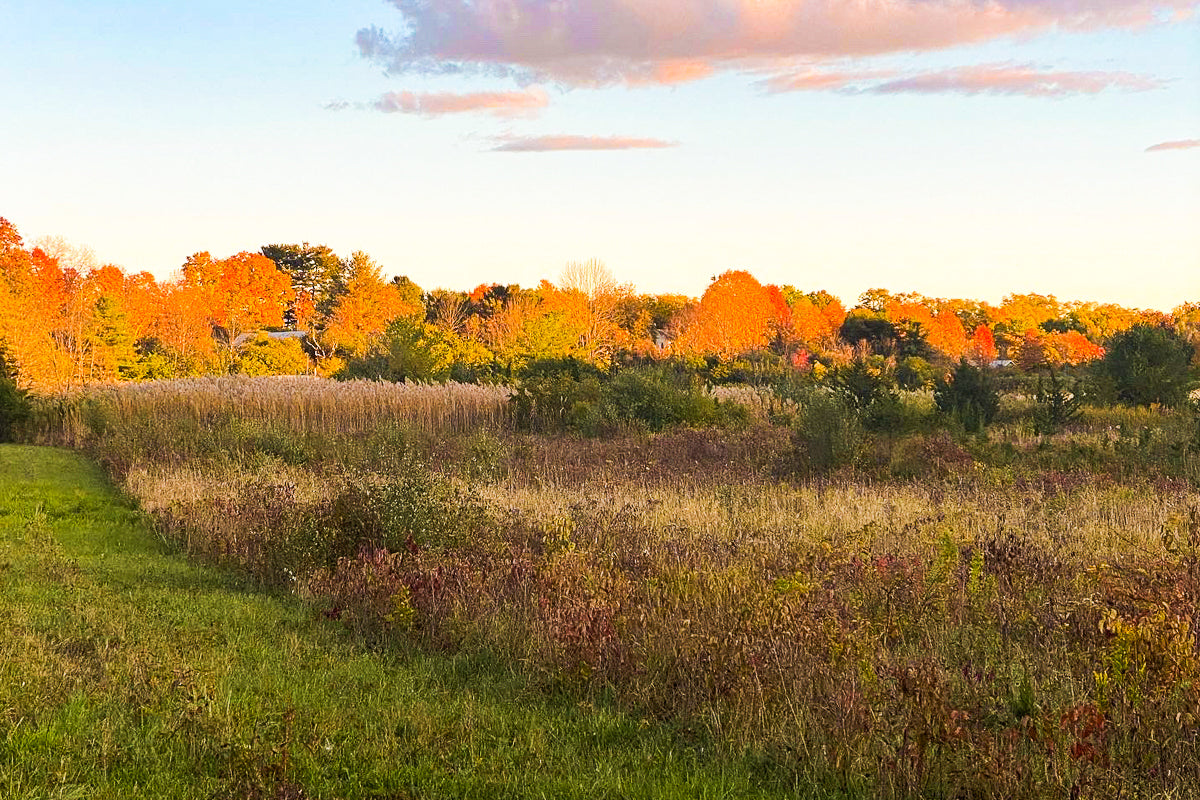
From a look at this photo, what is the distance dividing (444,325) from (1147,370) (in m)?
36.8

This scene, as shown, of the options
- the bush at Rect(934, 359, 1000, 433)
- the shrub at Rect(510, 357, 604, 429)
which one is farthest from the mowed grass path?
the shrub at Rect(510, 357, 604, 429)

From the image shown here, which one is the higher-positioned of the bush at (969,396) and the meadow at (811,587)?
the bush at (969,396)

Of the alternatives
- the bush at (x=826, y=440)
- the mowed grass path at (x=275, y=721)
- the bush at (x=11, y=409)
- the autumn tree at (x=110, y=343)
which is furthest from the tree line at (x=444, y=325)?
the mowed grass path at (x=275, y=721)

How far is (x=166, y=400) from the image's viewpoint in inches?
907

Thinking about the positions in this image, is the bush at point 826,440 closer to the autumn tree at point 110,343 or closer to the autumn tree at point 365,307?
the autumn tree at point 110,343

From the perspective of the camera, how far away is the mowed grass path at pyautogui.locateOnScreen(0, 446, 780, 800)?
4.56 m

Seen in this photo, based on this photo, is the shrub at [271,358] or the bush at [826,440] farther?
the shrub at [271,358]

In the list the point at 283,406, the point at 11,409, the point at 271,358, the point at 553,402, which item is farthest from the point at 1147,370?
the point at 271,358

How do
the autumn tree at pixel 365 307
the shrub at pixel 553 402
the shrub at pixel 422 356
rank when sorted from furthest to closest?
the autumn tree at pixel 365 307
the shrub at pixel 422 356
the shrub at pixel 553 402

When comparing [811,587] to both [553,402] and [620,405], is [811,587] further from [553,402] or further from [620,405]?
[553,402]

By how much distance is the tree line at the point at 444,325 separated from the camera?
37.8m

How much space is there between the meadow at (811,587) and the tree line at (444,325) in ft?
44.6

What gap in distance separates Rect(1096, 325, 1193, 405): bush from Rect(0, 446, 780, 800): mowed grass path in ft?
64.4

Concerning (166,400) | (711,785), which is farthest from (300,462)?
(711,785)
